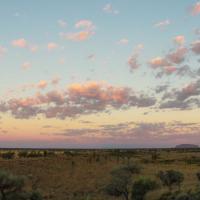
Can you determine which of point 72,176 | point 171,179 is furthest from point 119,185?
point 72,176

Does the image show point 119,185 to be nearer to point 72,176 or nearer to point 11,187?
Result: point 11,187

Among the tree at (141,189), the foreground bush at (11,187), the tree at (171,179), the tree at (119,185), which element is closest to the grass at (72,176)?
the tree at (171,179)

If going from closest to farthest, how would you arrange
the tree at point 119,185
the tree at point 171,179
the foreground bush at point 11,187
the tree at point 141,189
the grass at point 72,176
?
the foreground bush at point 11,187 → the tree at point 119,185 → the tree at point 141,189 → the tree at point 171,179 → the grass at point 72,176

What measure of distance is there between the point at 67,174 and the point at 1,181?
51165 mm

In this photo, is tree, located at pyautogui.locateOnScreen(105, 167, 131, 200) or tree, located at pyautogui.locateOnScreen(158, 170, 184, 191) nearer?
tree, located at pyautogui.locateOnScreen(105, 167, 131, 200)

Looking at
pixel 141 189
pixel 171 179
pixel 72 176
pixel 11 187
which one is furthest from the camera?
pixel 72 176

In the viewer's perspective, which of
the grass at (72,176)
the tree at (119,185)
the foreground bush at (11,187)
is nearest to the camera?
the foreground bush at (11,187)

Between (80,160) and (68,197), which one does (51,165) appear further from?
(68,197)

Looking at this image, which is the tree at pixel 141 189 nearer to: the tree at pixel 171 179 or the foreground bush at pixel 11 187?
the tree at pixel 171 179

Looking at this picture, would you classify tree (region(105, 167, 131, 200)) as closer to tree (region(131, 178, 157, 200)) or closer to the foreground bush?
tree (region(131, 178, 157, 200))

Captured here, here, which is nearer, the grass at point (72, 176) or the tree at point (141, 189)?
the tree at point (141, 189)

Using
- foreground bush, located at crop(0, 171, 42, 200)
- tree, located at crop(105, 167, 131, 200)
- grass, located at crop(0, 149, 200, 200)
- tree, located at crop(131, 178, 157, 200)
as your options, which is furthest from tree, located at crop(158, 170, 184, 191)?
foreground bush, located at crop(0, 171, 42, 200)

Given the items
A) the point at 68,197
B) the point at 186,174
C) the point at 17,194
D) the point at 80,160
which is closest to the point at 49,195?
the point at 68,197

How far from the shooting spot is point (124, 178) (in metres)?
60.5
